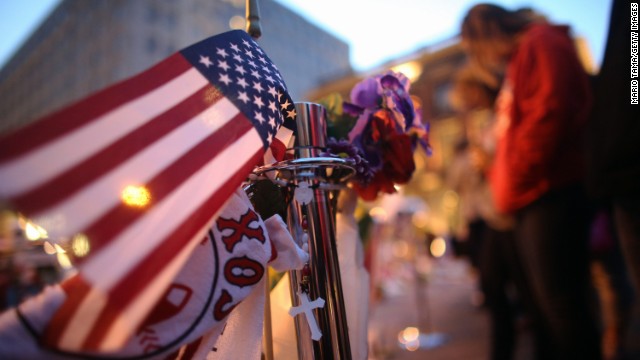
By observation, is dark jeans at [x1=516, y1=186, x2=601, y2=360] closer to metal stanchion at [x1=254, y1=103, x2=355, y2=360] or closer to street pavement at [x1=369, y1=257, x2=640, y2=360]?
street pavement at [x1=369, y1=257, x2=640, y2=360]

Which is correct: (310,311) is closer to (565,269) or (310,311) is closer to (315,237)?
(315,237)

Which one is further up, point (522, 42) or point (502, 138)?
point (522, 42)

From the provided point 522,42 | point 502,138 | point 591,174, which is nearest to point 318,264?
point 591,174

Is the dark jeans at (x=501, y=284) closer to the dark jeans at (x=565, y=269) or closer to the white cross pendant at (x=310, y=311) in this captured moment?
the dark jeans at (x=565, y=269)

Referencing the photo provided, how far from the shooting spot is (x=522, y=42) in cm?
119

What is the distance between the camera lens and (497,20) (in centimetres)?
131

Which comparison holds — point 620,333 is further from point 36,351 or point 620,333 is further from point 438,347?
point 36,351

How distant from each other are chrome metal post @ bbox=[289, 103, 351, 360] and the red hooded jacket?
89 centimetres

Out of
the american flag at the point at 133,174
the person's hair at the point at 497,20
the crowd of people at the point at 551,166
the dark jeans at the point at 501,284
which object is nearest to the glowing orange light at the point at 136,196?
the american flag at the point at 133,174

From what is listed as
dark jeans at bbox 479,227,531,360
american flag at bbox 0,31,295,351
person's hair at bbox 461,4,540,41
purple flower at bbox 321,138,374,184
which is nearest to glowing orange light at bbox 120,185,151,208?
american flag at bbox 0,31,295,351

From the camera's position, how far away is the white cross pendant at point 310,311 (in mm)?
485

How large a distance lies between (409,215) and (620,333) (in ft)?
6.19

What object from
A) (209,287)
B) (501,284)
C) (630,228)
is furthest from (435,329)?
(209,287)

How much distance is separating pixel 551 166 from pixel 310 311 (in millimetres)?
1028
